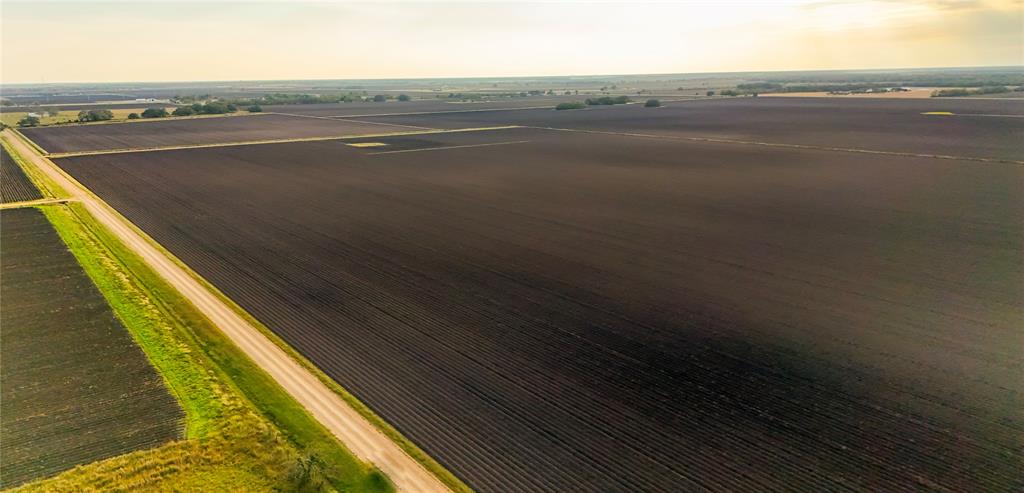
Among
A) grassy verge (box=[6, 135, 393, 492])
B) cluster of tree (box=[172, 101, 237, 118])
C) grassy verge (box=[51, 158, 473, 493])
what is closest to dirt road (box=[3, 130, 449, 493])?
grassy verge (box=[51, 158, 473, 493])

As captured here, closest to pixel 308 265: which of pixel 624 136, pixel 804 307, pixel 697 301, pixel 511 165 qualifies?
pixel 697 301

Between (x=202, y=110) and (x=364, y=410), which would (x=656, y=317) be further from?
(x=202, y=110)

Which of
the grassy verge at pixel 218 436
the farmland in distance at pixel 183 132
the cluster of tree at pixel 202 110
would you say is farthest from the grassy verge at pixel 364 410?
the cluster of tree at pixel 202 110

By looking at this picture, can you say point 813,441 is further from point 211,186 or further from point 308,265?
point 211,186

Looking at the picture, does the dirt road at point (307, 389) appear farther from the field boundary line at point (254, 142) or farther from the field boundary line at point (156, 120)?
the field boundary line at point (156, 120)

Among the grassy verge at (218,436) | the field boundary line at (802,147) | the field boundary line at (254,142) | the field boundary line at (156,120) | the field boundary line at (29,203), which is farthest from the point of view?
the field boundary line at (156,120)

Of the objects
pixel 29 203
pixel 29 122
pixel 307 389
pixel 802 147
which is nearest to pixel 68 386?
pixel 307 389
